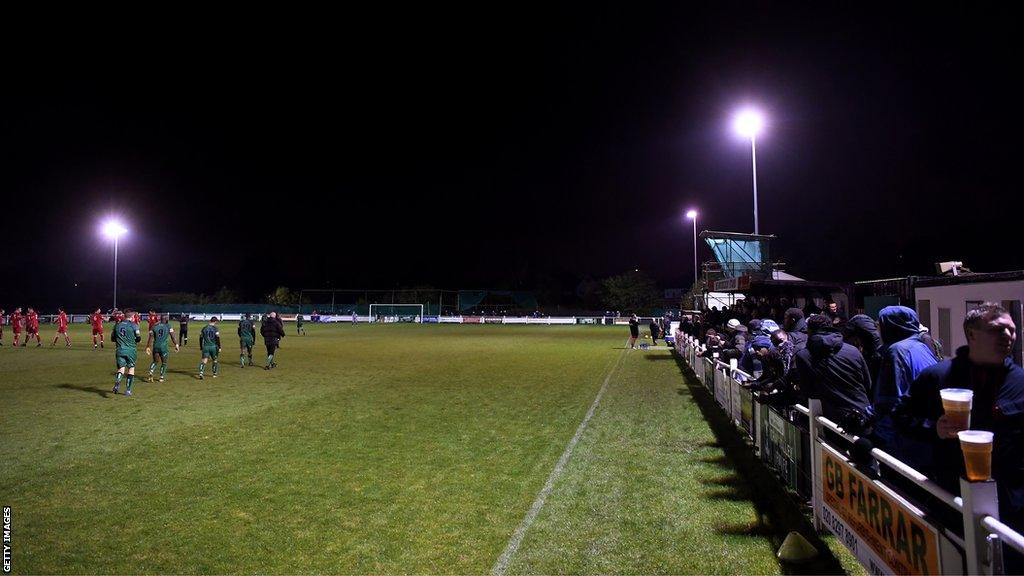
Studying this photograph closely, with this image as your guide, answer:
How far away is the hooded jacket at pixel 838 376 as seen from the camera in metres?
4.78

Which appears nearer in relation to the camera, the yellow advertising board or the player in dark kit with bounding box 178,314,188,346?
the yellow advertising board

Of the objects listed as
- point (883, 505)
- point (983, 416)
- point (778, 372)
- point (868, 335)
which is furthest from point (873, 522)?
point (778, 372)

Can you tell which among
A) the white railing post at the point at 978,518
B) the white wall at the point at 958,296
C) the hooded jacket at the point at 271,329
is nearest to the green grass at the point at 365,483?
the white railing post at the point at 978,518

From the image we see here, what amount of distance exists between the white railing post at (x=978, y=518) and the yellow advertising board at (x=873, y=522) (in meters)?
0.23

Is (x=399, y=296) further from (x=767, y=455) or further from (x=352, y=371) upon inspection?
(x=767, y=455)

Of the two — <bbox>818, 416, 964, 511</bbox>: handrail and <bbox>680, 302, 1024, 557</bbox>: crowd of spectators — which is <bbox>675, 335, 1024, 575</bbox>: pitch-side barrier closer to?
<bbox>818, 416, 964, 511</bbox>: handrail

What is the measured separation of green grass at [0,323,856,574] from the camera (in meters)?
4.47

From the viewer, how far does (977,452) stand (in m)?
2.32

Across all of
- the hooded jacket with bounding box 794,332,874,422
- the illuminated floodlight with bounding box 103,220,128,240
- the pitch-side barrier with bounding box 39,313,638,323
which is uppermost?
the illuminated floodlight with bounding box 103,220,128,240

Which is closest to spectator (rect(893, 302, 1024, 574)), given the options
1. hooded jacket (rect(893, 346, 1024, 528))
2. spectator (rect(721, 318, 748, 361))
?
hooded jacket (rect(893, 346, 1024, 528))

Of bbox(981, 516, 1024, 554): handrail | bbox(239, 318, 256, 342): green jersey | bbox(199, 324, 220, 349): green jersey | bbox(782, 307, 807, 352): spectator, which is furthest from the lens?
bbox(239, 318, 256, 342): green jersey

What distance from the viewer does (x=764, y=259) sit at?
2464 cm

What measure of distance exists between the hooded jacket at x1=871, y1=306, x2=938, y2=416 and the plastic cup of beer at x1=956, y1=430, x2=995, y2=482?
1.57 metres

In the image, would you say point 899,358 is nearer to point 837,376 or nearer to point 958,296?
point 837,376
